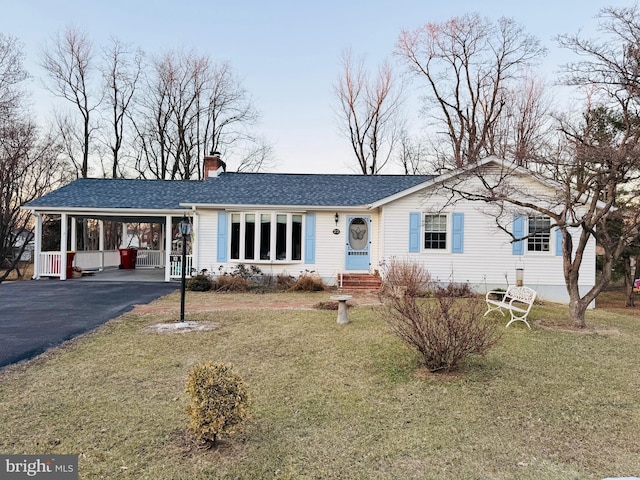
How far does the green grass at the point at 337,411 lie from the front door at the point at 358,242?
7.72 m

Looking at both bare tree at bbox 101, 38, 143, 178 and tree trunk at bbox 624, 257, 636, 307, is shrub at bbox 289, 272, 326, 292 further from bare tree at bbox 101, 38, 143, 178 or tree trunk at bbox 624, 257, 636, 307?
bare tree at bbox 101, 38, 143, 178

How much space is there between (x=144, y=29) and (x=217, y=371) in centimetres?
1680

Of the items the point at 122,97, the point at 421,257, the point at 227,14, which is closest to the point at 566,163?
the point at 421,257

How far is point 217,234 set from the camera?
14.4 meters

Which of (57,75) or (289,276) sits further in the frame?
(57,75)

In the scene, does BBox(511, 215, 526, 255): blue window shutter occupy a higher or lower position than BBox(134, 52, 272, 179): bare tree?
lower

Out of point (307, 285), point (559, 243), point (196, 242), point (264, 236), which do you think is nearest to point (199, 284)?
point (196, 242)

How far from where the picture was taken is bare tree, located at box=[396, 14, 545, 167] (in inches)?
973

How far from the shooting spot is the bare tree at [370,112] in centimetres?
2883

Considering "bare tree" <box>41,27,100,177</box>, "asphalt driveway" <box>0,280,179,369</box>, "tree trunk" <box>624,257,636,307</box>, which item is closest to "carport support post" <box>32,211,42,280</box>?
"asphalt driveway" <box>0,280,179,369</box>

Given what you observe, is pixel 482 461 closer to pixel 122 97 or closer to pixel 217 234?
pixel 217 234

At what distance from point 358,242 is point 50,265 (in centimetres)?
1195

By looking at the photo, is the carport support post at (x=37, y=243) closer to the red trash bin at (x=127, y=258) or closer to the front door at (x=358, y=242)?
the red trash bin at (x=127, y=258)

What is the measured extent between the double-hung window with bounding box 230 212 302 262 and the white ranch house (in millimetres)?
36
